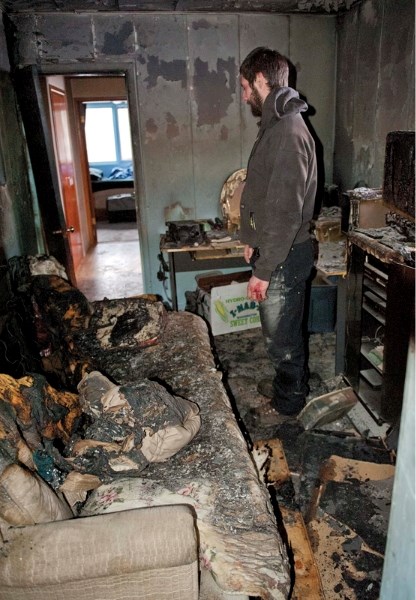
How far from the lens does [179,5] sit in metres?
3.22

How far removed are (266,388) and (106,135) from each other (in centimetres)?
977

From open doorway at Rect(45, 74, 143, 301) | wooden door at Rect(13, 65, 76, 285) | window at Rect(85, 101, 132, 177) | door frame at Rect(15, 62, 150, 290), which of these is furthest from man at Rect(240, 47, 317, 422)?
window at Rect(85, 101, 132, 177)

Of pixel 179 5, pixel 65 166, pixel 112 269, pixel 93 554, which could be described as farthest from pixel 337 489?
pixel 65 166

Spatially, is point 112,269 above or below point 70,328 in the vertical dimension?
below

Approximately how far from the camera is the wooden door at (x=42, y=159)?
329 centimetres

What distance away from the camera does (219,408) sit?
69.2 inches

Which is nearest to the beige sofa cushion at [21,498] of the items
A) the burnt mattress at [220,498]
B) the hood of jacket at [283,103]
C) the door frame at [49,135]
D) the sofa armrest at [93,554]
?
the sofa armrest at [93,554]

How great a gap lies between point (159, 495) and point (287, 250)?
1184 millimetres

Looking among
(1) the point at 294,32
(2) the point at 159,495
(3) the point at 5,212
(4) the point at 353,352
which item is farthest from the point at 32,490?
(1) the point at 294,32

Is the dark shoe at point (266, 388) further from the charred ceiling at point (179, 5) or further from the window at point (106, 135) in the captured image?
the window at point (106, 135)

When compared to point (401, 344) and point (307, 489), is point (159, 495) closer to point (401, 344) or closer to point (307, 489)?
point (307, 489)

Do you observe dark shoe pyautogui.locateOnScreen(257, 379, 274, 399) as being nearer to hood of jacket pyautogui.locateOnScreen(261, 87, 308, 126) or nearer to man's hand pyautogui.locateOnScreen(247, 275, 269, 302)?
man's hand pyautogui.locateOnScreen(247, 275, 269, 302)

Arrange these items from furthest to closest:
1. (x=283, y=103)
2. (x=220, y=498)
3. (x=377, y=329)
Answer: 1. (x=377, y=329)
2. (x=283, y=103)
3. (x=220, y=498)

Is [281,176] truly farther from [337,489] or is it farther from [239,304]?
[239,304]
